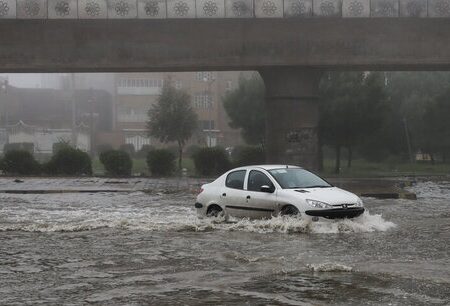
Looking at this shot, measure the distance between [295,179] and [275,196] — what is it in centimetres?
79

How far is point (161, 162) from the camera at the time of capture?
113 ft

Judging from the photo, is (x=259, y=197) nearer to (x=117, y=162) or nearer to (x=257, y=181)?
(x=257, y=181)

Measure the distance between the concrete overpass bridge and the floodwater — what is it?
10.4 meters

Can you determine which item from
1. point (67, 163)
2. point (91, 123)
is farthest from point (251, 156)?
point (91, 123)

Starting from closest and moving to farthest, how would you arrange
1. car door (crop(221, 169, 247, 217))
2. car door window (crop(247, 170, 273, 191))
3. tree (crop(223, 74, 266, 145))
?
car door window (crop(247, 170, 273, 191)) → car door (crop(221, 169, 247, 217)) → tree (crop(223, 74, 266, 145))

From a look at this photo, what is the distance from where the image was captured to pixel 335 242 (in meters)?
11.1

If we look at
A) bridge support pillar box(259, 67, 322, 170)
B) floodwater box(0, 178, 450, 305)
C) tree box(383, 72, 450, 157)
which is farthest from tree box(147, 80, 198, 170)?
floodwater box(0, 178, 450, 305)

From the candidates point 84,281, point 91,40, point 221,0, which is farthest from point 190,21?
point 84,281

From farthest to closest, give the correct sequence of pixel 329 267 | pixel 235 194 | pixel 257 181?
pixel 235 194 < pixel 257 181 < pixel 329 267

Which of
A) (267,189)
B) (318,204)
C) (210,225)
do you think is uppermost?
(267,189)

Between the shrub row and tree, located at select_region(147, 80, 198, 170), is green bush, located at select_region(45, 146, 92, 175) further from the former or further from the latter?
tree, located at select_region(147, 80, 198, 170)

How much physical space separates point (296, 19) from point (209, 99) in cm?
6483

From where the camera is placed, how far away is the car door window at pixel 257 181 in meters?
13.3

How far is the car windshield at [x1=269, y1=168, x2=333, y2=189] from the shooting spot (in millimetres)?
13156
